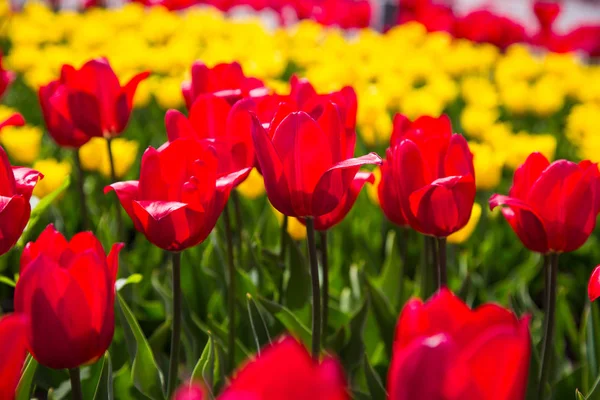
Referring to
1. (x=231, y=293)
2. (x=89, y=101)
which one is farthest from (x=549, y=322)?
(x=89, y=101)

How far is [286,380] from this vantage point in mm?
400

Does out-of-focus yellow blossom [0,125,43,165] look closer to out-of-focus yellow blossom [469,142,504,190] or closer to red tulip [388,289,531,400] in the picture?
out-of-focus yellow blossom [469,142,504,190]

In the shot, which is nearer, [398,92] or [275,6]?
[398,92]

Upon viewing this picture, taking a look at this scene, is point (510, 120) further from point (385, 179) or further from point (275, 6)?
point (275, 6)

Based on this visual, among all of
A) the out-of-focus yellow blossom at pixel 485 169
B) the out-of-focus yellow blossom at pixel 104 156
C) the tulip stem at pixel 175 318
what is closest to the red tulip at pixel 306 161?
the tulip stem at pixel 175 318

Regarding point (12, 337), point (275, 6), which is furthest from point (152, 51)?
point (12, 337)

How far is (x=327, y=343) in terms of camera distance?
1.29m

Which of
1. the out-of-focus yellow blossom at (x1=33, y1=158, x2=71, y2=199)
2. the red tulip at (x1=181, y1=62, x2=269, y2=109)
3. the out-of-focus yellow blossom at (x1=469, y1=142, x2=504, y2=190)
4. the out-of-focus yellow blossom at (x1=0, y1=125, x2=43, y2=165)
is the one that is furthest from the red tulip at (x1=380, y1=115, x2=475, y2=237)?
the out-of-focus yellow blossom at (x1=0, y1=125, x2=43, y2=165)

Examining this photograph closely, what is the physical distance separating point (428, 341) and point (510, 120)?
3092 mm

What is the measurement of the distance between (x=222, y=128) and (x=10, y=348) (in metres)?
0.72

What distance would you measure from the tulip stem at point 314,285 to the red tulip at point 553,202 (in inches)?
9.4

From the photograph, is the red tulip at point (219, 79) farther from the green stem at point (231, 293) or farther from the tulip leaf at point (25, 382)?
the tulip leaf at point (25, 382)

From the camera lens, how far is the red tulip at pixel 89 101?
1376mm

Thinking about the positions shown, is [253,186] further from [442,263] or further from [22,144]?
[442,263]
